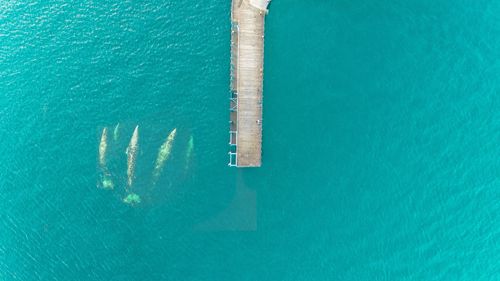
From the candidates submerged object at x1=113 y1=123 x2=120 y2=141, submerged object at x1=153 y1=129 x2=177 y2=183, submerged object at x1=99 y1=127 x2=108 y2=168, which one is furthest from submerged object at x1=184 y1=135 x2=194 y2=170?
submerged object at x1=99 y1=127 x2=108 y2=168

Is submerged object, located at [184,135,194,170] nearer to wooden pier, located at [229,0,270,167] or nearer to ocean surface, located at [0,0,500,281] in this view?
ocean surface, located at [0,0,500,281]

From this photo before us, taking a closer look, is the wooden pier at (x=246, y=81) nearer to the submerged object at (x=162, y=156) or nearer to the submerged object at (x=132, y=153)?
the submerged object at (x=162, y=156)

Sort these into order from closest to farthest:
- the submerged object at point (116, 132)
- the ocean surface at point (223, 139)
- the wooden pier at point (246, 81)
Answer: the wooden pier at point (246, 81) → the ocean surface at point (223, 139) → the submerged object at point (116, 132)

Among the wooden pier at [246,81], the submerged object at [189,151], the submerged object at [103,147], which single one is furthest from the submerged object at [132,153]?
the wooden pier at [246,81]

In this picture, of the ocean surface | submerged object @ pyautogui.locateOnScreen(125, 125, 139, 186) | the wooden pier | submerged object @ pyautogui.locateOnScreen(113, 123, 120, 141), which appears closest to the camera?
the wooden pier

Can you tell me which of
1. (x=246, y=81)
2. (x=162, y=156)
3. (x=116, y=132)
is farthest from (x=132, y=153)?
(x=246, y=81)
